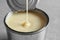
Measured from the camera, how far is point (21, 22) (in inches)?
20.6

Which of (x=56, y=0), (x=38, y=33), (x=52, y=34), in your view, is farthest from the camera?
(x=56, y=0)

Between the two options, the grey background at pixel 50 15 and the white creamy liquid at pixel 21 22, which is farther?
the grey background at pixel 50 15

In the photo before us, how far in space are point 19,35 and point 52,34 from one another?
160 mm

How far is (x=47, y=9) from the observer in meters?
0.71

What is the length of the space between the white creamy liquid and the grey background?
0.09 meters

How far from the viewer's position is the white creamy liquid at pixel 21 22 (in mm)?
498

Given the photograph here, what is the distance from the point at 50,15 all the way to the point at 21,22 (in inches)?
7.5

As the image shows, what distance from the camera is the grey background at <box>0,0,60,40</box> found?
61 cm

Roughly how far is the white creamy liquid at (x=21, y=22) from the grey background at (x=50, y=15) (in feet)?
0.30

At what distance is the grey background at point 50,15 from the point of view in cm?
61

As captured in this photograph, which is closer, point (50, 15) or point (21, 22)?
point (21, 22)

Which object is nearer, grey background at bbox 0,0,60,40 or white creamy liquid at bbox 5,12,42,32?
white creamy liquid at bbox 5,12,42,32

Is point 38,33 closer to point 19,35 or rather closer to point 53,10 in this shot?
point 19,35

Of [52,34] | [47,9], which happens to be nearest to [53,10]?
[47,9]
